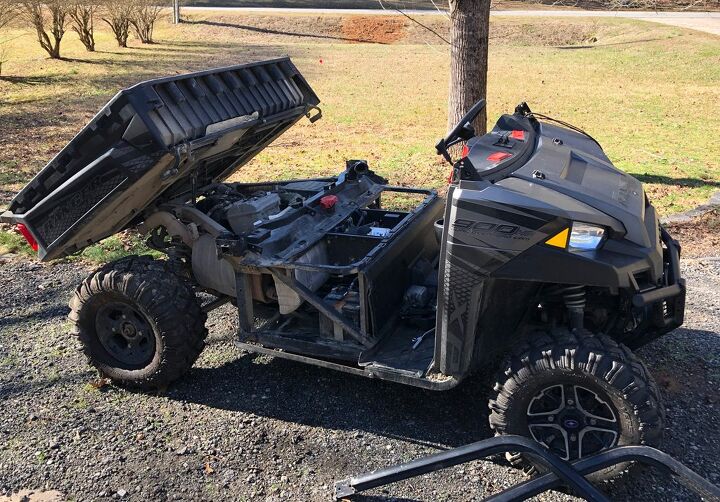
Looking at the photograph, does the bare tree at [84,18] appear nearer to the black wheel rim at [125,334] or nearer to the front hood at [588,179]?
the black wheel rim at [125,334]

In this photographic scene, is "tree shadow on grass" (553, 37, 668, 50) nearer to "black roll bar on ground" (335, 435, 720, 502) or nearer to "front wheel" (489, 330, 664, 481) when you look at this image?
"front wheel" (489, 330, 664, 481)

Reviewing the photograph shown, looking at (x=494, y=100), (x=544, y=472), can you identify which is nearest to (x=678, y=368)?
(x=544, y=472)

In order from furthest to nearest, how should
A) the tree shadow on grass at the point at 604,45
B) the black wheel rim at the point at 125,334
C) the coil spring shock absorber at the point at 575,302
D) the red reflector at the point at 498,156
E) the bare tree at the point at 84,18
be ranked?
1. the tree shadow on grass at the point at 604,45
2. the bare tree at the point at 84,18
3. the black wheel rim at the point at 125,334
4. the red reflector at the point at 498,156
5. the coil spring shock absorber at the point at 575,302

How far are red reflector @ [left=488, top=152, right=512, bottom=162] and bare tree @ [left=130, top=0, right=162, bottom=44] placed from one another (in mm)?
24609

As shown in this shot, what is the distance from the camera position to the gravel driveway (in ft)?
11.9

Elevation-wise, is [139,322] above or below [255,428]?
above

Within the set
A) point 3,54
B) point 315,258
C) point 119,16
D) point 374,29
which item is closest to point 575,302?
point 315,258

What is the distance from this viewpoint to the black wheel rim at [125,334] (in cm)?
445

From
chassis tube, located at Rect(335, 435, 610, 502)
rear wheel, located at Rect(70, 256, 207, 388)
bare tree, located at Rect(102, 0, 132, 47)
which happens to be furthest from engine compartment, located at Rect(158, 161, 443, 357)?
bare tree, located at Rect(102, 0, 132, 47)

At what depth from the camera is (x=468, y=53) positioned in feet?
28.5

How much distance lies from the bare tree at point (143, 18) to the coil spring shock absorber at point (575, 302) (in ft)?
82.8

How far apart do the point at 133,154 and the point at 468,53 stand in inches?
228

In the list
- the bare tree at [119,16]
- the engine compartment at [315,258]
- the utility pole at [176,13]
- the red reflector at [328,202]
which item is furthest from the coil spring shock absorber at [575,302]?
the utility pole at [176,13]

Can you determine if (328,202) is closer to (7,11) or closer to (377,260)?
(377,260)
